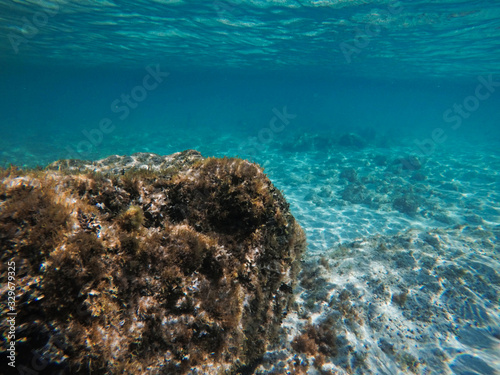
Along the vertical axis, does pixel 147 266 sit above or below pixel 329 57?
below

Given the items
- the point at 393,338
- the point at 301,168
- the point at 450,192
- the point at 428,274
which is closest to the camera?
the point at 393,338

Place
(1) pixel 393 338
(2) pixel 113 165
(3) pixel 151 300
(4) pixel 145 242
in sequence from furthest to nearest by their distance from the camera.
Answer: (2) pixel 113 165 → (1) pixel 393 338 → (4) pixel 145 242 → (3) pixel 151 300

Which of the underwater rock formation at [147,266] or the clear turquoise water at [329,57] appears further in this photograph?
the clear turquoise water at [329,57]

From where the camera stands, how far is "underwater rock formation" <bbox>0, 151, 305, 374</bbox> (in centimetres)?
180

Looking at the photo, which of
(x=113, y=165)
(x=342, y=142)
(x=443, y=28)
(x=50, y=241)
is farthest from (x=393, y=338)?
(x=342, y=142)

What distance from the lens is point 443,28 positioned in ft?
61.6

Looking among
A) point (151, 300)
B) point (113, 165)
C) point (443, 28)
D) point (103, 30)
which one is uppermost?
point (103, 30)

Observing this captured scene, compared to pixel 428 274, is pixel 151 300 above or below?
above

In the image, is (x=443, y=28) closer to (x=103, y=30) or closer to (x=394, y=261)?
(x=394, y=261)

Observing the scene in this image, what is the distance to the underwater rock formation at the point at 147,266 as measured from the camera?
5.91ft

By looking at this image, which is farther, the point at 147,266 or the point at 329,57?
the point at 329,57

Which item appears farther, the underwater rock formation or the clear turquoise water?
the clear turquoise water

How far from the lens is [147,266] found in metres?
2.38

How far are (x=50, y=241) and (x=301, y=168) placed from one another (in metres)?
20.6
